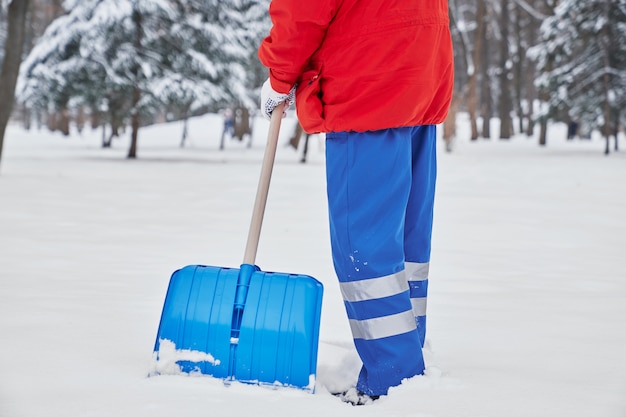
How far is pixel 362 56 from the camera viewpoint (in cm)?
194

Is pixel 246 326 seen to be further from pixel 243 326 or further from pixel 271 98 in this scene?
pixel 271 98

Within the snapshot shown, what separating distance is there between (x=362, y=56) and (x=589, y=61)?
16.1 m

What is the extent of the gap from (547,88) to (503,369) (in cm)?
1600

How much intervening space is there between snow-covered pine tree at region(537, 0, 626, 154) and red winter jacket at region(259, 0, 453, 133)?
1502 centimetres

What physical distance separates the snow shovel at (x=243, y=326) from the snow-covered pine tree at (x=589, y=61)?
15.3 m

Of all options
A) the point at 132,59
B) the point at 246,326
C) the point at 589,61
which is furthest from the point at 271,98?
the point at 589,61

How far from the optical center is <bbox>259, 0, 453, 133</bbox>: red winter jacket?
75.5 inches

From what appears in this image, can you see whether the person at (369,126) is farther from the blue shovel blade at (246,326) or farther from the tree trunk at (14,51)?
the tree trunk at (14,51)

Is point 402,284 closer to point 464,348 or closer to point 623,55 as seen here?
point 464,348

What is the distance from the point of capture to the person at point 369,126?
192cm

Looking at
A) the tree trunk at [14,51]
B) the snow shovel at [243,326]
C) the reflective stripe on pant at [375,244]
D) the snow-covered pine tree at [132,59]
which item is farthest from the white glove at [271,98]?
the snow-covered pine tree at [132,59]

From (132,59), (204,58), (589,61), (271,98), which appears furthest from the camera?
(589,61)

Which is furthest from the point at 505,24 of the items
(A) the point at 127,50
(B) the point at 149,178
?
(B) the point at 149,178

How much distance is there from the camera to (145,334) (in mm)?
2512
